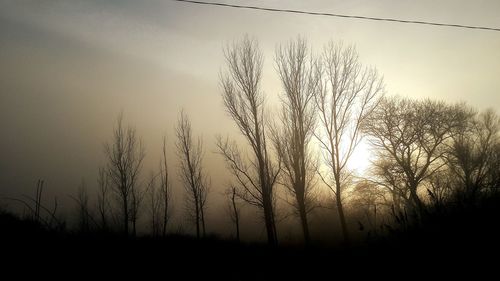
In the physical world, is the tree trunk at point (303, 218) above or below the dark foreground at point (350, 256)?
above

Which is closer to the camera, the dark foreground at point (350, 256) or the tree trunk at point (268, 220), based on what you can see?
the dark foreground at point (350, 256)

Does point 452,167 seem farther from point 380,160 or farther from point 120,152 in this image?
point 120,152

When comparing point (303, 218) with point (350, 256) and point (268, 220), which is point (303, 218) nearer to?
point (268, 220)

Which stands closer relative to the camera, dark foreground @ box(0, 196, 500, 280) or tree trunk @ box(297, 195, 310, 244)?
dark foreground @ box(0, 196, 500, 280)

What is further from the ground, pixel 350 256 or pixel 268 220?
pixel 268 220

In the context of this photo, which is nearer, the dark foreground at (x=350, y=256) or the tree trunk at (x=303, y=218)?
the dark foreground at (x=350, y=256)

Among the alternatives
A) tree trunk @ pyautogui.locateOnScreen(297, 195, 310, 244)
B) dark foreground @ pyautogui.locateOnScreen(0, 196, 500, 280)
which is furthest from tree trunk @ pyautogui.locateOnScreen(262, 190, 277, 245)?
dark foreground @ pyautogui.locateOnScreen(0, 196, 500, 280)

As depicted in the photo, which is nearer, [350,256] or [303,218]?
[350,256]

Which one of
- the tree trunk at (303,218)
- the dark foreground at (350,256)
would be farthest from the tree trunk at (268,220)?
the dark foreground at (350,256)

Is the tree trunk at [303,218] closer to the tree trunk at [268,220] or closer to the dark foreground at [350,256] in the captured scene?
the tree trunk at [268,220]

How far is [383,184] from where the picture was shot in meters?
29.7

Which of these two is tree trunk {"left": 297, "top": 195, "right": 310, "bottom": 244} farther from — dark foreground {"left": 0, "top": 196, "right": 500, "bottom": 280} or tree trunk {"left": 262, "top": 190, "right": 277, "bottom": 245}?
dark foreground {"left": 0, "top": 196, "right": 500, "bottom": 280}

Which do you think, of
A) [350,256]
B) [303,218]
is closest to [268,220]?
[303,218]

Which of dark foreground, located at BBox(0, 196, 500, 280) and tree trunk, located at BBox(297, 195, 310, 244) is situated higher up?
tree trunk, located at BBox(297, 195, 310, 244)
